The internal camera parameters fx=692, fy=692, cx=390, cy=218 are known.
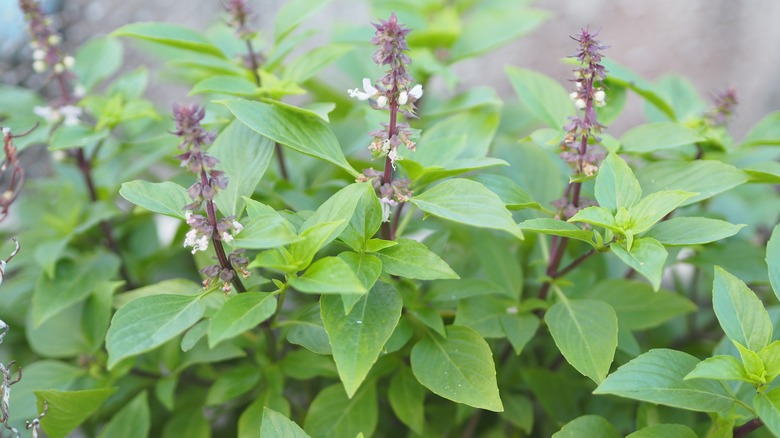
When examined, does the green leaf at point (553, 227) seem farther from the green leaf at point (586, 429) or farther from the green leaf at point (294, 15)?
the green leaf at point (294, 15)

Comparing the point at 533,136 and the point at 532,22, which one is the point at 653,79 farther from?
the point at 533,136

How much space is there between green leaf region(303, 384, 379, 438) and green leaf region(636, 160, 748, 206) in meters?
0.53

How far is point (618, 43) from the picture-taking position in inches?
102

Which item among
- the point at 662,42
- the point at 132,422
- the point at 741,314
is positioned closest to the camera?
the point at 741,314

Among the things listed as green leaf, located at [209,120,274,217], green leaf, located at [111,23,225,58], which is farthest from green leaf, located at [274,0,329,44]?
green leaf, located at [209,120,274,217]

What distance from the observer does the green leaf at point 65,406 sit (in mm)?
913

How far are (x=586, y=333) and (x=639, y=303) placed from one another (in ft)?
0.81

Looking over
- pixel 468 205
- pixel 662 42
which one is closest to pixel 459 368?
pixel 468 205

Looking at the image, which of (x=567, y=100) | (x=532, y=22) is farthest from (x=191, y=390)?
(x=532, y=22)

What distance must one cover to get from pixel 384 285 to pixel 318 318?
0.13m

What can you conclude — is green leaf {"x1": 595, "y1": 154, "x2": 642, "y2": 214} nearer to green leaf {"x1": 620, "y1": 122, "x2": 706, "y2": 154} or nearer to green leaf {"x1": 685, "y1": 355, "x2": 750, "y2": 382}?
green leaf {"x1": 620, "y1": 122, "x2": 706, "y2": 154}

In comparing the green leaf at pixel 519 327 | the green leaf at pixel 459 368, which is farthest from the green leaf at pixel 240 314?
the green leaf at pixel 519 327

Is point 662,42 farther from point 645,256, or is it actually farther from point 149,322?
point 149,322

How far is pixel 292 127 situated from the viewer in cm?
90
